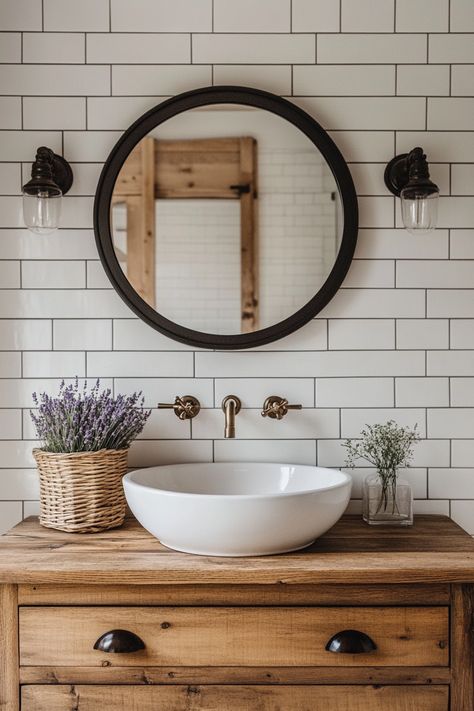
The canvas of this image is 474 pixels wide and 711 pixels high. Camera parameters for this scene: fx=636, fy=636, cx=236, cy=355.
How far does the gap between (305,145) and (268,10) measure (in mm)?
388

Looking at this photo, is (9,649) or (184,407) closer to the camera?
(9,649)

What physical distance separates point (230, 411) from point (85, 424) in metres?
0.37

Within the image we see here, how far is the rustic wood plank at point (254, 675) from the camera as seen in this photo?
51.0 inches

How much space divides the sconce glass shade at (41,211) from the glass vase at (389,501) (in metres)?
1.07

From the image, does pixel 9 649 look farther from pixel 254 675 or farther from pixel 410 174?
pixel 410 174

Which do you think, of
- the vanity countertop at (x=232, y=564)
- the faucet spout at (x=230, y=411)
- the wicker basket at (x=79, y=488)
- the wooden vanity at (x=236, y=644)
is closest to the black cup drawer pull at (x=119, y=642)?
the wooden vanity at (x=236, y=644)

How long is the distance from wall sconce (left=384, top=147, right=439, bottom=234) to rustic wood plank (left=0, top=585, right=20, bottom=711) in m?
1.28

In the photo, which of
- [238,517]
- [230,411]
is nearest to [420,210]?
[230,411]

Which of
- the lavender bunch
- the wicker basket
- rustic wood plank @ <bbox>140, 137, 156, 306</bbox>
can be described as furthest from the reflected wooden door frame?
the wicker basket

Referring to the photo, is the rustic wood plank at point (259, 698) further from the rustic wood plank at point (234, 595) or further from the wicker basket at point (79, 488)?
the wicker basket at point (79, 488)

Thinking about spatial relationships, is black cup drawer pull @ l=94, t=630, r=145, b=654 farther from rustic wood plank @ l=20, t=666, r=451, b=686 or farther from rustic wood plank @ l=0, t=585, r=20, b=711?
rustic wood plank @ l=0, t=585, r=20, b=711

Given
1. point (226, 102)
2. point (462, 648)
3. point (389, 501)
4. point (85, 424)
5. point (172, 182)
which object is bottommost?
point (462, 648)

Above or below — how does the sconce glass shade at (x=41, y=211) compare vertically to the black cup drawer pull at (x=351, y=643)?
above

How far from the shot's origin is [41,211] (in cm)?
163
